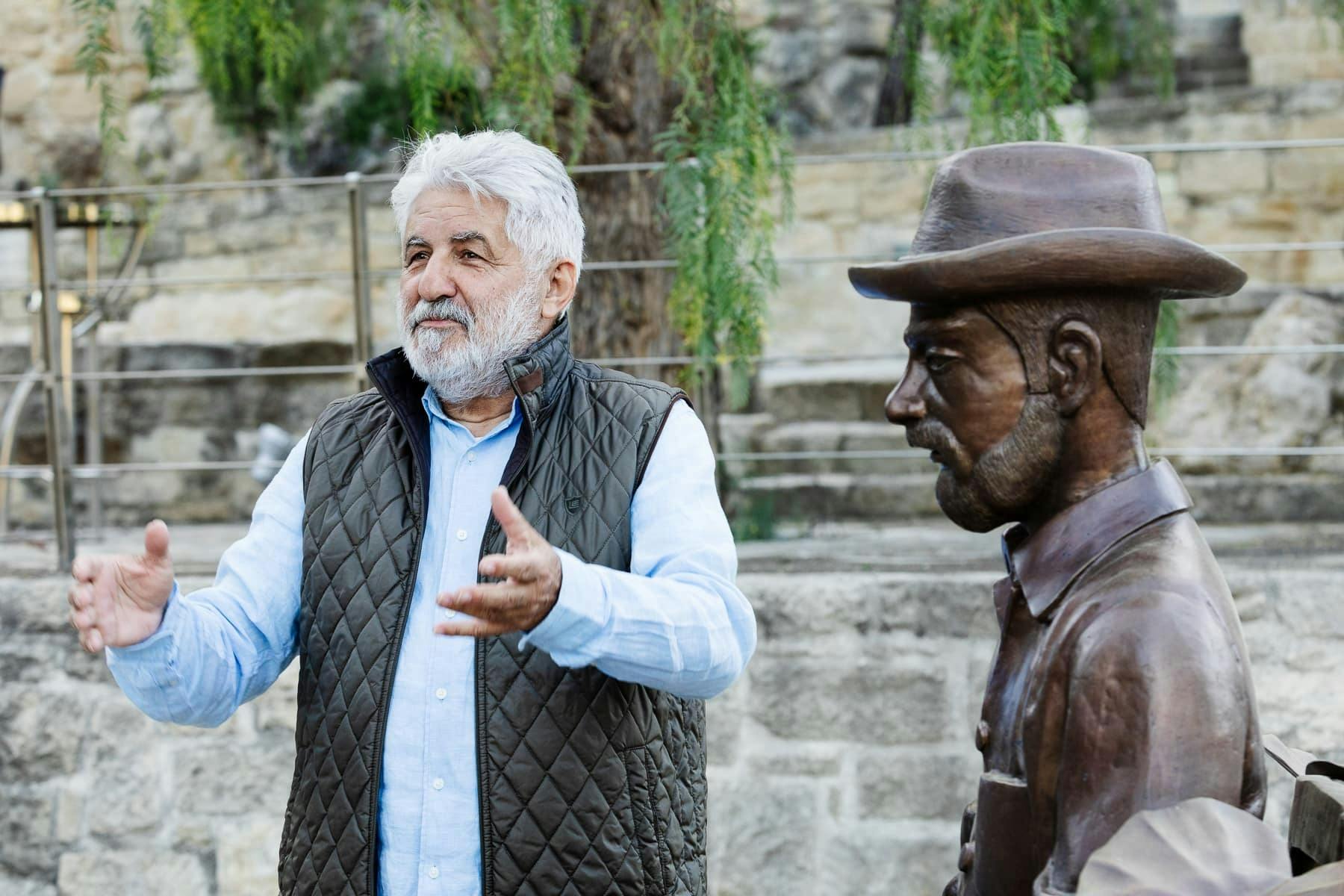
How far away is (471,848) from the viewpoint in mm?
1990

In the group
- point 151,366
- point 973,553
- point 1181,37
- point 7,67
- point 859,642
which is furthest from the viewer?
point 7,67

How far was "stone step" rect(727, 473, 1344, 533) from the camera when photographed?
503cm

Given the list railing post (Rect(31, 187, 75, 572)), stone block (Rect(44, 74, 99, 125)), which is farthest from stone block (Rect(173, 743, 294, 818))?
stone block (Rect(44, 74, 99, 125))

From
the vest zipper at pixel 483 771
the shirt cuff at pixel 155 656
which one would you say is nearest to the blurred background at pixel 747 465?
the vest zipper at pixel 483 771

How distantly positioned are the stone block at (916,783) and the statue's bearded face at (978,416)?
2.27 meters

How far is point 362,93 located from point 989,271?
28.8ft

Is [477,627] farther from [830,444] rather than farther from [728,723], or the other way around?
[830,444]

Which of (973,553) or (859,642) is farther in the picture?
(973,553)

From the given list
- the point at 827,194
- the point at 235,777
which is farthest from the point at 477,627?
the point at 827,194

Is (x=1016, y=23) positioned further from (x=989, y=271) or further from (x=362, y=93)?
(x=362, y=93)

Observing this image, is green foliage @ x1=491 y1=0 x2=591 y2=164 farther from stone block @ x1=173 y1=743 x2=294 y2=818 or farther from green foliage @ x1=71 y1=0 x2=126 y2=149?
stone block @ x1=173 y1=743 x2=294 y2=818

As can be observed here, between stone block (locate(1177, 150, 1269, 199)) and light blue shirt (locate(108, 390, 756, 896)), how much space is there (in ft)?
19.3

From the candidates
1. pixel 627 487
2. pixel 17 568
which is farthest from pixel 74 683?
pixel 627 487

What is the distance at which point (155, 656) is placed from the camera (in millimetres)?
1925
